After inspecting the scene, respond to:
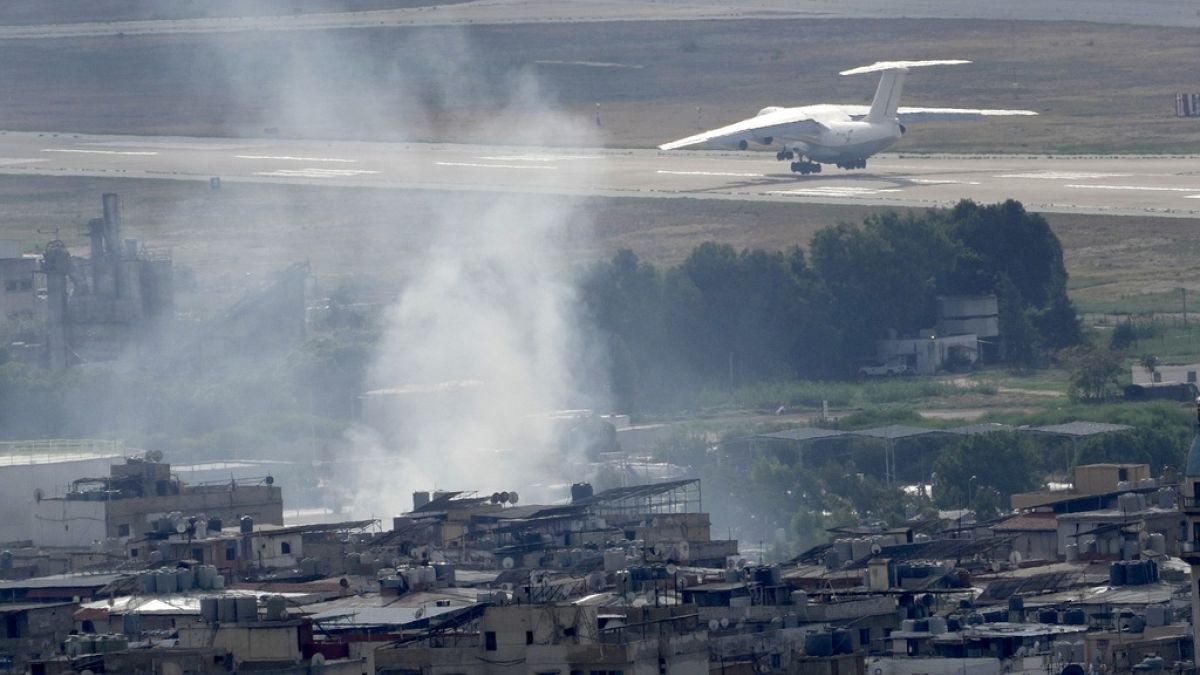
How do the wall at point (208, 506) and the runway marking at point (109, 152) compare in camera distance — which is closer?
the wall at point (208, 506)

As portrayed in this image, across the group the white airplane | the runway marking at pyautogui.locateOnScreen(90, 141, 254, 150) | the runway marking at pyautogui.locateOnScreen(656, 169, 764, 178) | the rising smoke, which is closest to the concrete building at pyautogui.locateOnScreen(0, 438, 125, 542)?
the rising smoke

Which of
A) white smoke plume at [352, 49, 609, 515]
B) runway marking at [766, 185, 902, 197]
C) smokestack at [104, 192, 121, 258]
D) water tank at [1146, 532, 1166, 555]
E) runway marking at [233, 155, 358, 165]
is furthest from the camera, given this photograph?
runway marking at [233, 155, 358, 165]

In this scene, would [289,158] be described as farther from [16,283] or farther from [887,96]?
[16,283]

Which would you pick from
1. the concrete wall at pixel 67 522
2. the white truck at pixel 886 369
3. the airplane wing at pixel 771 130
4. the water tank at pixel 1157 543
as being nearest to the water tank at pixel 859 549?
the water tank at pixel 1157 543

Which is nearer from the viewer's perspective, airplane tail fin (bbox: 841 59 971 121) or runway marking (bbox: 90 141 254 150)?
airplane tail fin (bbox: 841 59 971 121)

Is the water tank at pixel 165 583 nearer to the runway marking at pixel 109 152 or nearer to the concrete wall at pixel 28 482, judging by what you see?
the concrete wall at pixel 28 482

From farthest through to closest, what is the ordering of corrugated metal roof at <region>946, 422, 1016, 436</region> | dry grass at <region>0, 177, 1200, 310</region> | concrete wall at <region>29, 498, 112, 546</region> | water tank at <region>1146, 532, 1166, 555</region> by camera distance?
dry grass at <region>0, 177, 1200, 310</region> → corrugated metal roof at <region>946, 422, 1016, 436</region> → concrete wall at <region>29, 498, 112, 546</region> → water tank at <region>1146, 532, 1166, 555</region>

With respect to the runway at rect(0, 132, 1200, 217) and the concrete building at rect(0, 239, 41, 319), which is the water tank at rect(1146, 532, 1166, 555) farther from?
the runway at rect(0, 132, 1200, 217)

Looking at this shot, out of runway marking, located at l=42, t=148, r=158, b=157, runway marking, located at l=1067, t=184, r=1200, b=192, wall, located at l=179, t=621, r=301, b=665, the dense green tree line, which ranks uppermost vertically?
runway marking, located at l=42, t=148, r=158, b=157
